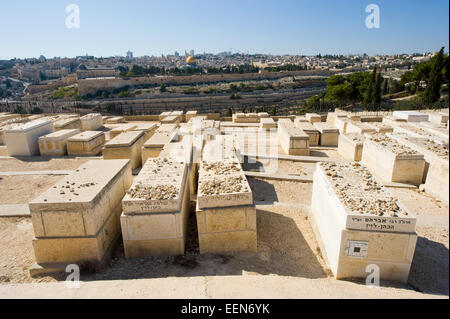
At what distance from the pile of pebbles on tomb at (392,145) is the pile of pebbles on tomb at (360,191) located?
9.65 feet

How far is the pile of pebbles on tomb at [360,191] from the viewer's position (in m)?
4.74

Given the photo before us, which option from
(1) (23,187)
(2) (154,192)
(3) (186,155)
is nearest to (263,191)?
(3) (186,155)

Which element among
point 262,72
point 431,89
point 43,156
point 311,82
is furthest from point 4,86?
point 431,89

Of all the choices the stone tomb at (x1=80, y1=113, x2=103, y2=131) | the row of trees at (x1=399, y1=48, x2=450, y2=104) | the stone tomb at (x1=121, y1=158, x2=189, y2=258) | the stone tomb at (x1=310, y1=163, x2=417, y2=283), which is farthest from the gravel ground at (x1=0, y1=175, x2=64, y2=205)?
the row of trees at (x1=399, y1=48, x2=450, y2=104)

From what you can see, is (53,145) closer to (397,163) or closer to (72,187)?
(72,187)

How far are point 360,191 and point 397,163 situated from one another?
3956 mm

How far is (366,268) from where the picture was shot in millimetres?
4801

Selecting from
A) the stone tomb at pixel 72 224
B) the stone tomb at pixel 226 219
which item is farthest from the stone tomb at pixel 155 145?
the stone tomb at pixel 226 219

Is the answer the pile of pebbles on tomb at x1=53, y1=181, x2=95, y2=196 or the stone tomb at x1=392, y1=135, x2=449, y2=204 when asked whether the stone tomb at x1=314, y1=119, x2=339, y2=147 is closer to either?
the stone tomb at x1=392, y1=135, x2=449, y2=204

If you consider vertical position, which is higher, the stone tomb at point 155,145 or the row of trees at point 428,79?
the row of trees at point 428,79

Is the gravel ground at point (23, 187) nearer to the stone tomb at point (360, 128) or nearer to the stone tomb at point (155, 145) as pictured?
the stone tomb at point (155, 145)

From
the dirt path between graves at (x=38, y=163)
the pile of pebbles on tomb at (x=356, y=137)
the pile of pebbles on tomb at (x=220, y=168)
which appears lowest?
the dirt path between graves at (x=38, y=163)

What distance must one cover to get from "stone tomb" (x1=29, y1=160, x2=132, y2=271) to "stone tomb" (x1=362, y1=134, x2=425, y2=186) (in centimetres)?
773
